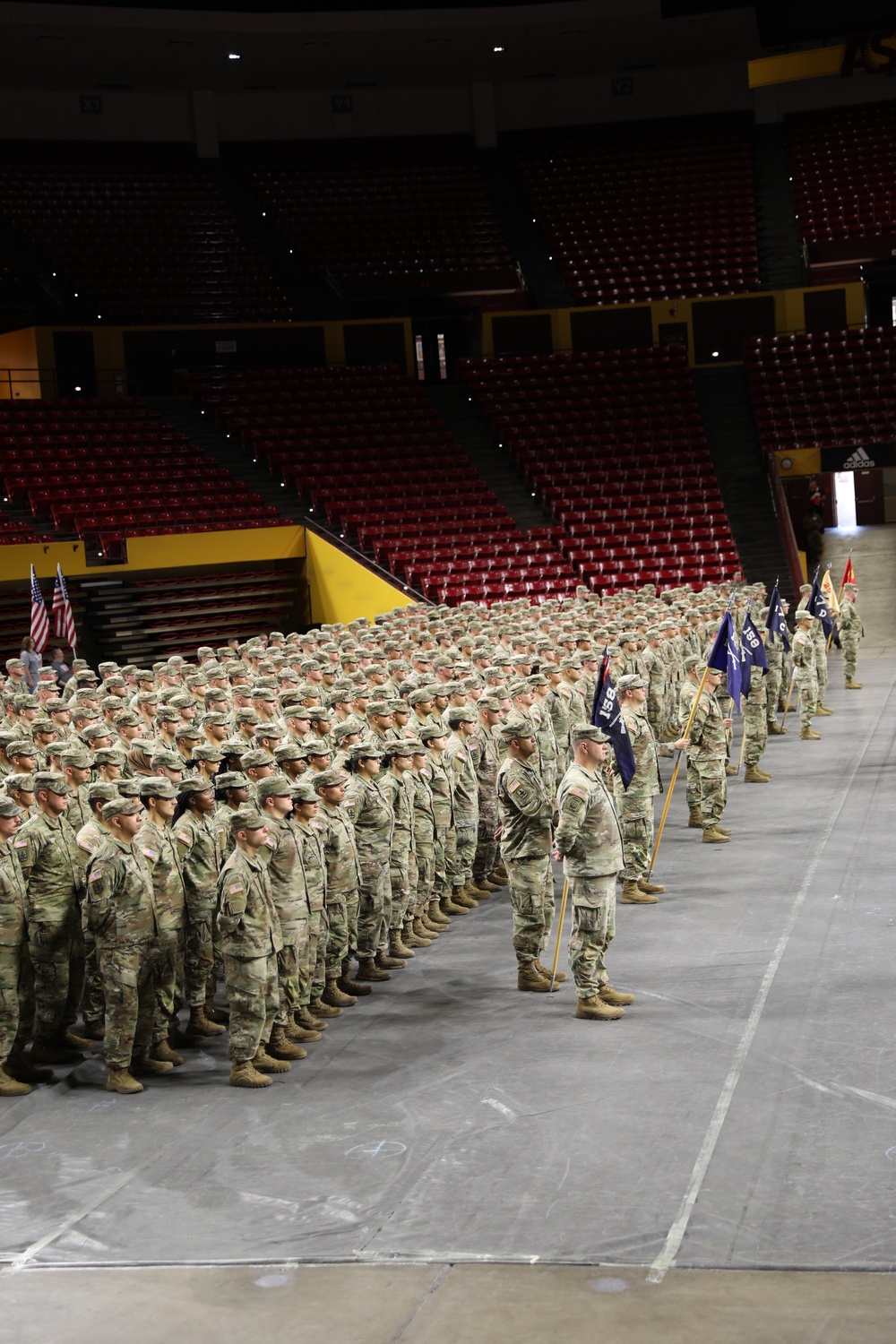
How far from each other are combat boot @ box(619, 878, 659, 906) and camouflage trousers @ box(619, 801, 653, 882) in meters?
Result: 0.04

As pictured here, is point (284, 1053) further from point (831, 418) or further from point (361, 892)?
point (831, 418)

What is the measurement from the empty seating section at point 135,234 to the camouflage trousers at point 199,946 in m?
25.4

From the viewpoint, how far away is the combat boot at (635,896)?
1146cm

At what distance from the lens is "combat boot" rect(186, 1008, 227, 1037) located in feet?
29.4

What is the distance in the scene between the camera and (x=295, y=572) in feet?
89.2

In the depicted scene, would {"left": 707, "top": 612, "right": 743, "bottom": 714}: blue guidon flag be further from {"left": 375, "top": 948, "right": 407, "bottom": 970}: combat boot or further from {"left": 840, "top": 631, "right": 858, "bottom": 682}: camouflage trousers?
{"left": 840, "top": 631, "right": 858, "bottom": 682}: camouflage trousers

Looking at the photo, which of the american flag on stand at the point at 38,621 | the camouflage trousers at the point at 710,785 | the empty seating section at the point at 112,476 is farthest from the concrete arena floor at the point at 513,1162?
the empty seating section at the point at 112,476

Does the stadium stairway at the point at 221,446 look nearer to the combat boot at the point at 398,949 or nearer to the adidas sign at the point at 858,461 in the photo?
the adidas sign at the point at 858,461

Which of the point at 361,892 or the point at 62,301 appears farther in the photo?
the point at 62,301

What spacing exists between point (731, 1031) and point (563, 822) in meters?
1.49

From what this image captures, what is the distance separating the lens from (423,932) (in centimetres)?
1077

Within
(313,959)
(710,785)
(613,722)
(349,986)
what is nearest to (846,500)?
(710,785)

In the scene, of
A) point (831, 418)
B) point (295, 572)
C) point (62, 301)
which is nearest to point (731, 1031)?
point (295, 572)

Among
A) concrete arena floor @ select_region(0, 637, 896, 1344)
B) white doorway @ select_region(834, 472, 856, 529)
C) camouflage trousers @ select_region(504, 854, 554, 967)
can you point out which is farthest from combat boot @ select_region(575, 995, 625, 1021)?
white doorway @ select_region(834, 472, 856, 529)
